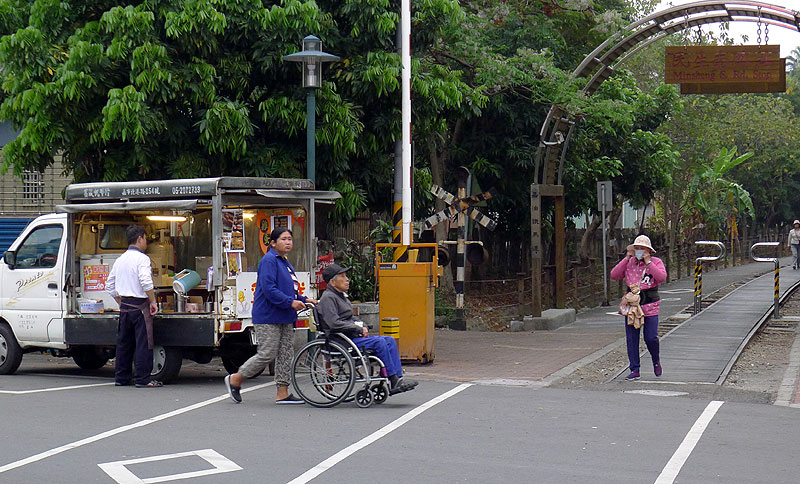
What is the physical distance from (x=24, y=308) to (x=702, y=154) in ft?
96.7

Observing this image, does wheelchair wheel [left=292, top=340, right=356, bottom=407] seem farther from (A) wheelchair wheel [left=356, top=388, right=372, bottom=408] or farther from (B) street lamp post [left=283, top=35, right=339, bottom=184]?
(B) street lamp post [left=283, top=35, right=339, bottom=184]

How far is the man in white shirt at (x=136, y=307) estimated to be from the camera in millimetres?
11930

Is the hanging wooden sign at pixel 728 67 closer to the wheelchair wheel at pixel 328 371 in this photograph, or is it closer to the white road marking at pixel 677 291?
the white road marking at pixel 677 291

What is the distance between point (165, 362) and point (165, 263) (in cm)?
185

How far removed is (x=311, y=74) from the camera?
527 inches

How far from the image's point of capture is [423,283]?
14.0 m

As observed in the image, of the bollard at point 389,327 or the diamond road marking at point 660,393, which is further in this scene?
the bollard at point 389,327

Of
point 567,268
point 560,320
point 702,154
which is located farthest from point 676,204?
point 560,320

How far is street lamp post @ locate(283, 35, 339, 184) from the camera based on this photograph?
1334 centimetres

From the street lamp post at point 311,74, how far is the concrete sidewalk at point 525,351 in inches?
129

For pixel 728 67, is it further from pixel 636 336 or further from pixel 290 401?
pixel 290 401

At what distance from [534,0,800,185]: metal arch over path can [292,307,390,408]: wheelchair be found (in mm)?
11191

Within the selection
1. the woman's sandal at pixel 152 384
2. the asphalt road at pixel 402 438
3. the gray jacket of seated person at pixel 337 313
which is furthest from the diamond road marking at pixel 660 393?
the woman's sandal at pixel 152 384

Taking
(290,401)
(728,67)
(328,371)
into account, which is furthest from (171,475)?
(728,67)
